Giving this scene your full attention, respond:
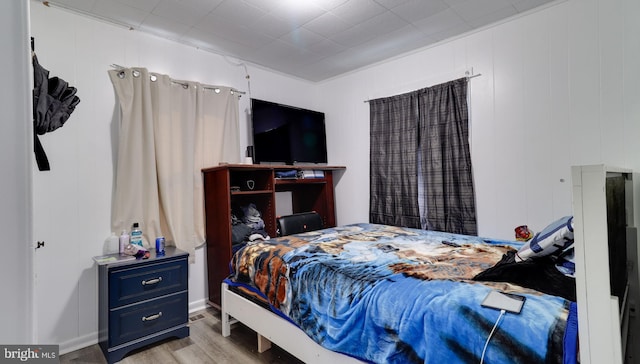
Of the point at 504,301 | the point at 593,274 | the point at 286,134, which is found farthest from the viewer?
the point at 286,134

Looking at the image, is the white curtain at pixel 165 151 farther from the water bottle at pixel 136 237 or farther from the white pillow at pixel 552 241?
the white pillow at pixel 552 241

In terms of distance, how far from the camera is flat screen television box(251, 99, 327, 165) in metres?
3.24

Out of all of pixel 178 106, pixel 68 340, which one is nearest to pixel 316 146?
pixel 178 106

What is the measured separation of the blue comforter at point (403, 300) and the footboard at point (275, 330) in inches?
3.0

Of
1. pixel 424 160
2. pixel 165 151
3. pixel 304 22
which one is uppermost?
pixel 304 22

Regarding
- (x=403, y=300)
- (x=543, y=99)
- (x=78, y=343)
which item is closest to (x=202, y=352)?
(x=78, y=343)

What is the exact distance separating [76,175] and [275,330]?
193cm

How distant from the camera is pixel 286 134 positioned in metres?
3.49

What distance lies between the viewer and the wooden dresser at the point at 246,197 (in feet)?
8.77

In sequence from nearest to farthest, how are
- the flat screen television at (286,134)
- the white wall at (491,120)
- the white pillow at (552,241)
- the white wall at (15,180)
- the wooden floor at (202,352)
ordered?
1. the white wall at (15,180)
2. the white pillow at (552,241)
3. the wooden floor at (202,352)
4. the white wall at (491,120)
5. the flat screen television at (286,134)

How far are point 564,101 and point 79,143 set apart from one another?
381cm

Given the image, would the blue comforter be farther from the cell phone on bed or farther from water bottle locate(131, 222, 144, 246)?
water bottle locate(131, 222, 144, 246)

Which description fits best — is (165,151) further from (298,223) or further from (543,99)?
(543,99)

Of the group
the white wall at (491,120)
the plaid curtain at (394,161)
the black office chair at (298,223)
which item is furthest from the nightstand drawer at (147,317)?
the plaid curtain at (394,161)
